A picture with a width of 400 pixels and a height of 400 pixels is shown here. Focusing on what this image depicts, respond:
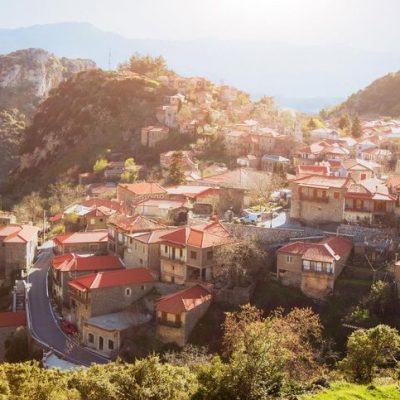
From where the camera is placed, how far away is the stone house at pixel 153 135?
8569cm

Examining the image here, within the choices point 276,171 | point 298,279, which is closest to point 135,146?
point 276,171

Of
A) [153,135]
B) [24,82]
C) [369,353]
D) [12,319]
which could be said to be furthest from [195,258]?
[24,82]

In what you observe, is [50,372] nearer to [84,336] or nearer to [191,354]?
[191,354]

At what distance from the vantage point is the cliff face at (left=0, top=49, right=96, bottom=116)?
154 meters

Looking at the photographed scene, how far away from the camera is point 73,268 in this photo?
4284 cm

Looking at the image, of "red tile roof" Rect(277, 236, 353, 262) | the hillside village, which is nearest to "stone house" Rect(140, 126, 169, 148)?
the hillside village

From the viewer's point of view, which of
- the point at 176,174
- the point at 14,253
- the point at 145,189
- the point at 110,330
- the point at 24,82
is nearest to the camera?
the point at 110,330

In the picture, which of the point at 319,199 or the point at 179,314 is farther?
the point at 319,199

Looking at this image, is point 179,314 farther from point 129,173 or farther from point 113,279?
point 129,173

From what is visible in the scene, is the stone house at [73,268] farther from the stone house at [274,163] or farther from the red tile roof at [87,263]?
the stone house at [274,163]

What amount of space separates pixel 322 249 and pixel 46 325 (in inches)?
708

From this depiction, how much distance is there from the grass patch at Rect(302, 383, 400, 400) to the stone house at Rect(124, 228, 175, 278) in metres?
21.0

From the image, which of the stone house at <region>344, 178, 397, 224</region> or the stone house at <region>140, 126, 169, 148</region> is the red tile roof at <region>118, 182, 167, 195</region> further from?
the stone house at <region>140, 126, 169, 148</region>

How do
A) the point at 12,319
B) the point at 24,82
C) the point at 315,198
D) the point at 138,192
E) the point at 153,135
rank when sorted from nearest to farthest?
1. the point at 12,319
2. the point at 315,198
3. the point at 138,192
4. the point at 153,135
5. the point at 24,82
